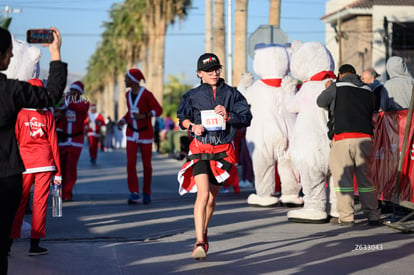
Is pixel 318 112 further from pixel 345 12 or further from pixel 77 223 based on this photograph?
pixel 345 12

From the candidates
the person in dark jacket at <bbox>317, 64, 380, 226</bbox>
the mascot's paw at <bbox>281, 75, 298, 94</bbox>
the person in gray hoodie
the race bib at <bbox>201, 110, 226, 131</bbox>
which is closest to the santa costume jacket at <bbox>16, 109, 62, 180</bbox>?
the race bib at <bbox>201, 110, 226, 131</bbox>

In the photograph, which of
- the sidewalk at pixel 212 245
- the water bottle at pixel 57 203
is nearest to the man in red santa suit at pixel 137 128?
the sidewalk at pixel 212 245

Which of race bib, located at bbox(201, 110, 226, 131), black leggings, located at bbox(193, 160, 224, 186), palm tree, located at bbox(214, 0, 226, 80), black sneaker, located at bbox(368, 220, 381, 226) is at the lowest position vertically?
black sneaker, located at bbox(368, 220, 381, 226)

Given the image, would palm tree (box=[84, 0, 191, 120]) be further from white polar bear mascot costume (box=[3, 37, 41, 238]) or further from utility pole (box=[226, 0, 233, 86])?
white polar bear mascot costume (box=[3, 37, 41, 238])

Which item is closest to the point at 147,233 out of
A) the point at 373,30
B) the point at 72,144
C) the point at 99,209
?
the point at 99,209

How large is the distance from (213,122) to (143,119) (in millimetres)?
5167

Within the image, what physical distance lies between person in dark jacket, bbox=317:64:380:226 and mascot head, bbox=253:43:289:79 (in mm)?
2368

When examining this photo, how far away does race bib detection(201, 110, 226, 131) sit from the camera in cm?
778

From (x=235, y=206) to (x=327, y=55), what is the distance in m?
3.08

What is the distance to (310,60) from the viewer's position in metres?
10.5

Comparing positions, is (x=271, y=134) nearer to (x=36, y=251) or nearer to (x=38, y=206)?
(x=38, y=206)

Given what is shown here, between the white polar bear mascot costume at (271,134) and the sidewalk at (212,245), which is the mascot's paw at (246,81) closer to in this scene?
the white polar bear mascot costume at (271,134)

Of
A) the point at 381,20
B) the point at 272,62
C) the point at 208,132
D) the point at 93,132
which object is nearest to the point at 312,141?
the point at 272,62

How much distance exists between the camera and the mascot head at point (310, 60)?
10.5m
